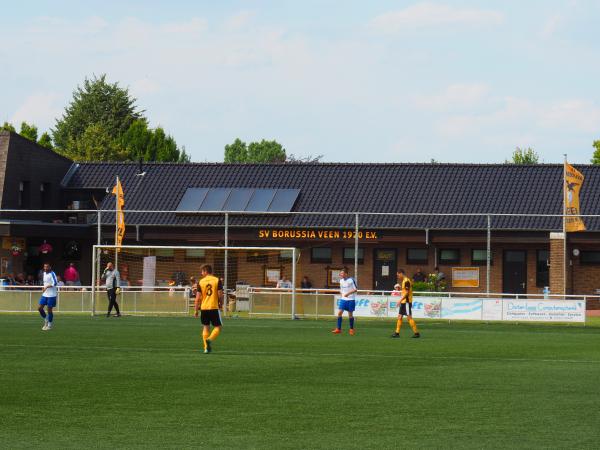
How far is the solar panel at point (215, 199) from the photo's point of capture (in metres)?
54.3

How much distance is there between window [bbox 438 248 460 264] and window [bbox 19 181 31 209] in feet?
A: 63.4

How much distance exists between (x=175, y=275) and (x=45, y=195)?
55.2ft

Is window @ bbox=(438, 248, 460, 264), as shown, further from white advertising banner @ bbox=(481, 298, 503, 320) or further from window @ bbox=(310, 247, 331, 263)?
white advertising banner @ bbox=(481, 298, 503, 320)

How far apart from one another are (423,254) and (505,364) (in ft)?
98.2

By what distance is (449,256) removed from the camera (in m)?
51.4

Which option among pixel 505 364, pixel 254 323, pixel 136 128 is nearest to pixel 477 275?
pixel 254 323

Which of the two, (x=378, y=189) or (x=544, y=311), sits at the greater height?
(x=378, y=189)

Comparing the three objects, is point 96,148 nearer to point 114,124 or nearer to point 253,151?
point 114,124

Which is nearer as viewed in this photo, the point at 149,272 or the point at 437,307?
the point at 437,307

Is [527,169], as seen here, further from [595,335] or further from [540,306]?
[595,335]

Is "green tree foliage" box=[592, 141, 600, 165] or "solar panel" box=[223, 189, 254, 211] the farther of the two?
"green tree foliage" box=[592, 141, 600, 165]

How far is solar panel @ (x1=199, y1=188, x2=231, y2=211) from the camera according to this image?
178ft

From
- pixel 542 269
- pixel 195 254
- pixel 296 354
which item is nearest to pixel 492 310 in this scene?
pixel 195 254

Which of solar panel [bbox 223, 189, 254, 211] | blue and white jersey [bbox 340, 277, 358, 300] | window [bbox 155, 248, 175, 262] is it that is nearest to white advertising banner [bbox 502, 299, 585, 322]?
blue and white jersey [bbox 340, 277, 358, 300]
